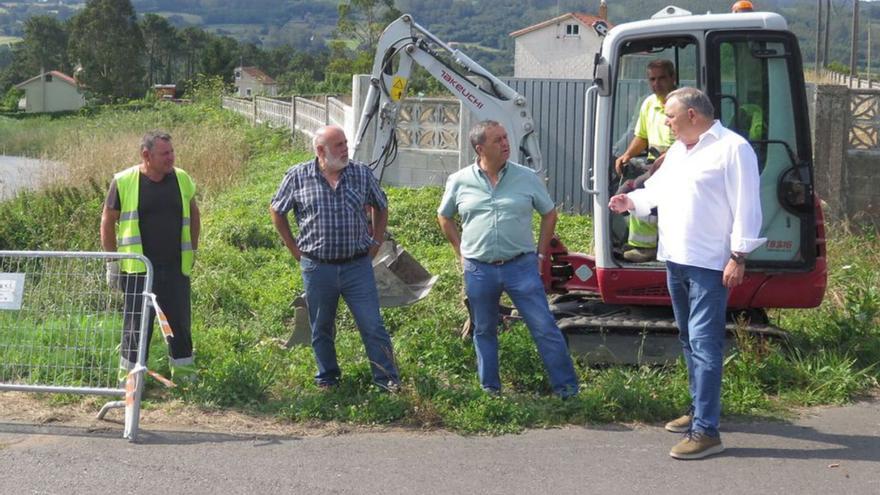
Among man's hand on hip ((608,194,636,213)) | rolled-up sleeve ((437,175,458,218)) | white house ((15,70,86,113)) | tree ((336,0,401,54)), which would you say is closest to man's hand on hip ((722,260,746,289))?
man's hand on hip ((608,194,636,213))

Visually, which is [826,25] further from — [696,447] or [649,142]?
[696,447]

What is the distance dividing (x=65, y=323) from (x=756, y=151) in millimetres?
4953

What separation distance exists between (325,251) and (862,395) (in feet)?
12.4

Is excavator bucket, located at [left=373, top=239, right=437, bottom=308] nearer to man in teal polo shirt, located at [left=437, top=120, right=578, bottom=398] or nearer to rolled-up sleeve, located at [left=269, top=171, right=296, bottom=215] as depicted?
rolled-up sleeve, located at [left=269, top=171, right=296, bottom=215]

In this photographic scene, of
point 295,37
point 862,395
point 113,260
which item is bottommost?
point 862,395

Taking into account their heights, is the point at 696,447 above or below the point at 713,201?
below

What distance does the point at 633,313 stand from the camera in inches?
343

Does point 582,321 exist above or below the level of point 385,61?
below

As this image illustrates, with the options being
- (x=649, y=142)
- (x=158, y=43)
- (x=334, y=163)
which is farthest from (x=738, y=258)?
(x=158, y=43)

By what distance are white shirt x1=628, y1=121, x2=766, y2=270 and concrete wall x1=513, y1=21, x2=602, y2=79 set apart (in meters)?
68.0

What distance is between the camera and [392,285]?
32.2 feet

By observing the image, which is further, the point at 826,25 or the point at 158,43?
the point at 158,43

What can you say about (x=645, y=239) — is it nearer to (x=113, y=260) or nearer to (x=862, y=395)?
(x=862, y=395)

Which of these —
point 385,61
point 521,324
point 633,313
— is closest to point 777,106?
point 633,313
